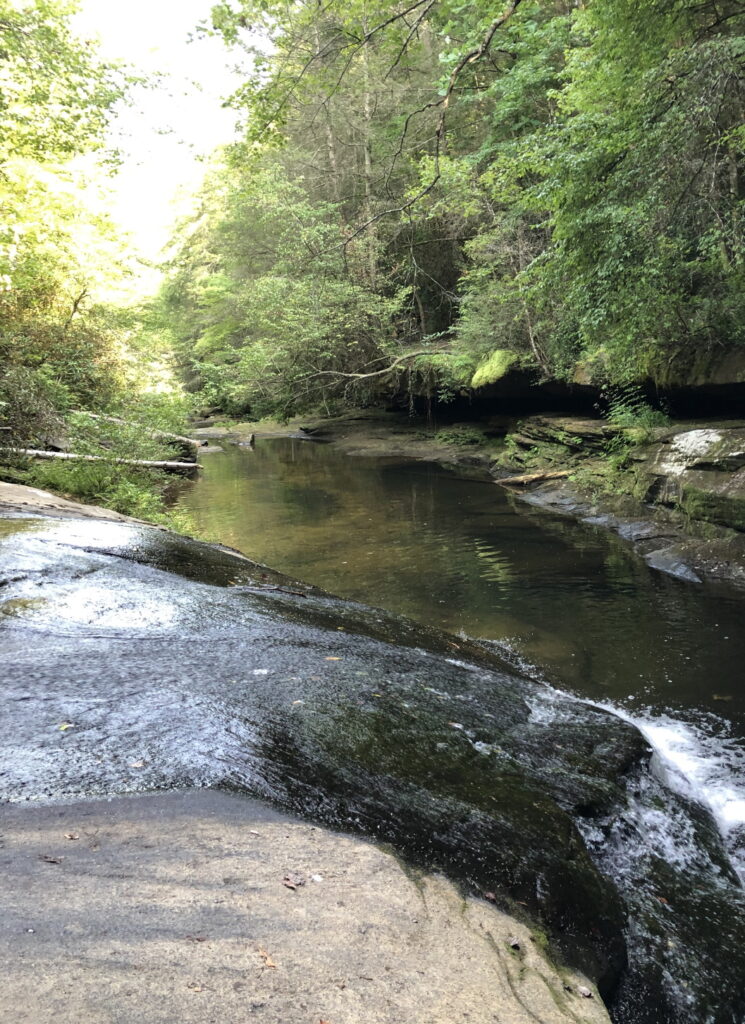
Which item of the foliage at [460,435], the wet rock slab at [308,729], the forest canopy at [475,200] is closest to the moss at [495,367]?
the forest canopy at [475,200]

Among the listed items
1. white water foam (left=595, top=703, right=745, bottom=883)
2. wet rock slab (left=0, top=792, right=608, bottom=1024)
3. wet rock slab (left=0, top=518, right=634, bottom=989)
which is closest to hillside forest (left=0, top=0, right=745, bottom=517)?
wet rock slab (left=0, top=518, right=634, bottom=989)

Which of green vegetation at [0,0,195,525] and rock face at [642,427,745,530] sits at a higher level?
green vegetation at [0,0,195,525]

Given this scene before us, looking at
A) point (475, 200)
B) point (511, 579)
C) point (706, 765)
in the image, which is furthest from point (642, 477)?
point (475, 200)

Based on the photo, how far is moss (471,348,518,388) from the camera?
1638 centimetres

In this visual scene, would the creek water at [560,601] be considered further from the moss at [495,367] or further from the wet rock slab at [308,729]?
the moss at [495,367]

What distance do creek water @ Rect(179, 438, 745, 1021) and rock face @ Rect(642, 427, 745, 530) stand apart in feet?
4.16

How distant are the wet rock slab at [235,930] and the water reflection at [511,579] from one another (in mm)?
3884

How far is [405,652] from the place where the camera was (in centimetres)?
495

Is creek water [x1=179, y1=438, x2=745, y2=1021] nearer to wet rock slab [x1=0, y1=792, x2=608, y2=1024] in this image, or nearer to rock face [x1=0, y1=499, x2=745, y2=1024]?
→ rock face [x1=0, y1=499, x2=745, y2=1024]

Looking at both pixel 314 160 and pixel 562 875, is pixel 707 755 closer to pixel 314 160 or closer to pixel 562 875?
pixel 562 875

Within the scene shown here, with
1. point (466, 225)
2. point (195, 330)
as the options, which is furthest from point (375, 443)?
point (195, 330)

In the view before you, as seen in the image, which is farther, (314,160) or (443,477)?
(314,160)

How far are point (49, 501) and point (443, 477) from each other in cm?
1164

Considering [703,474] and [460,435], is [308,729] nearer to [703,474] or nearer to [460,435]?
[703,474]
